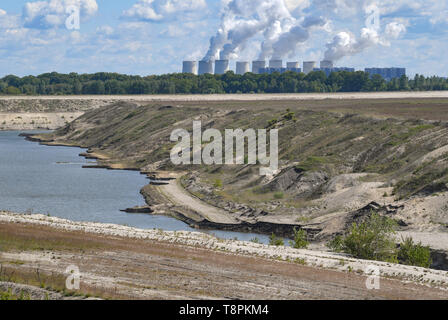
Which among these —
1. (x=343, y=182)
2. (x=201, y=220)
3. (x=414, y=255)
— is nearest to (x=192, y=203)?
(x=201, y=220)

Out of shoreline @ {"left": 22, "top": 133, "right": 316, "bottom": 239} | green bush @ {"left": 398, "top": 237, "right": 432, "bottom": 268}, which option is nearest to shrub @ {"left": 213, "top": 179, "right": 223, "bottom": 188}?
shoreline @ {"left": 22, "top": 133, "right": 316, "bottom": 239}

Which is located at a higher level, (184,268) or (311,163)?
(311,163)

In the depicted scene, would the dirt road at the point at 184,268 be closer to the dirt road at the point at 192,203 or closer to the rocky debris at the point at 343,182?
the dirt road at the point at 192,203

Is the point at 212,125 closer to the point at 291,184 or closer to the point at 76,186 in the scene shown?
the point at 76,186

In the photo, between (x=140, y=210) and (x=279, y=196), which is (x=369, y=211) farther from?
(x=140, y=210)

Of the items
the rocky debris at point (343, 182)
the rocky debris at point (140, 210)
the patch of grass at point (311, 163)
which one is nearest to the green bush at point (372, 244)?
the rocky debris at point (343, 182)
